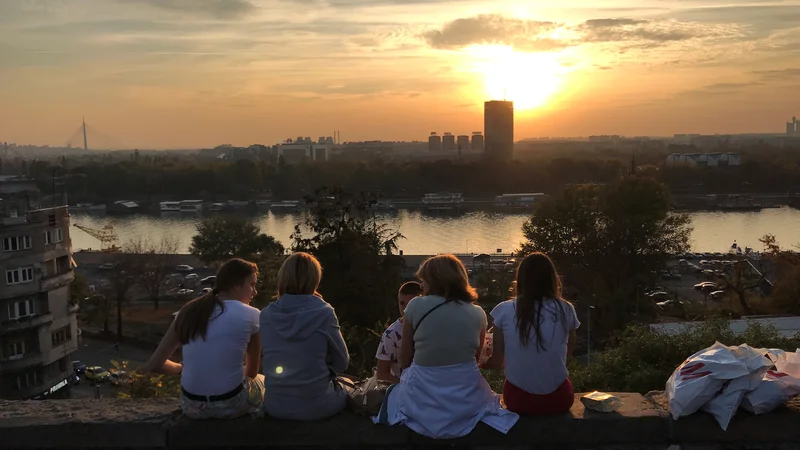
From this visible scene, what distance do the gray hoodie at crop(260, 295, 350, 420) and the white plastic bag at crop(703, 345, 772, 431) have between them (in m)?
1.06

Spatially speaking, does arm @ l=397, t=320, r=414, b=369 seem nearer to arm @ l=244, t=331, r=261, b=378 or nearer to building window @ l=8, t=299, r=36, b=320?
arm @ l=244, t=331, r=261, b=378

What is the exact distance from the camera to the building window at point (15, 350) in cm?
1015

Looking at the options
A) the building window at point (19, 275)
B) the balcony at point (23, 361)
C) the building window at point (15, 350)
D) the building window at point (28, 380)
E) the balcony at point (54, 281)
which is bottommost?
the building window at point (28, 380)

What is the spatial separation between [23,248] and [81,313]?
17.8ft

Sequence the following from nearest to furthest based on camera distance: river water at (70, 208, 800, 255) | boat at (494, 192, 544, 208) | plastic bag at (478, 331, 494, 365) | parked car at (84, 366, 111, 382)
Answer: plastic bag at (478, 331, 494, 365) < parked car at (84, 366, 111, 382) < river water at (70, 208, 800, 255) < boat at (494, 192, 544, 208)

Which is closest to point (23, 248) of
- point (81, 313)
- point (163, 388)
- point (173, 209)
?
point (81, 313)

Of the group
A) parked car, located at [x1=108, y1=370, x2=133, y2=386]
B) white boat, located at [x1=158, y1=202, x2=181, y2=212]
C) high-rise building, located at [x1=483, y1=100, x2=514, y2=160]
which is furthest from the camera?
high-rise building, located at [x1=483, y1=100, x2=514, y2=160]

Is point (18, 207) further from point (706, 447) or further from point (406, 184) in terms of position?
point (406, 184)

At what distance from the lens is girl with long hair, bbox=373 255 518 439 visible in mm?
1817

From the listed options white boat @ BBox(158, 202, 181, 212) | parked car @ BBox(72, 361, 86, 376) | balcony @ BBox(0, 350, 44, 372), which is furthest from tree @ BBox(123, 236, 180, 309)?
white boat @ BBox(158, 202, 181, 212)

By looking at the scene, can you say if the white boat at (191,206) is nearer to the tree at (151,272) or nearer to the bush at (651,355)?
the tree at (151,272)

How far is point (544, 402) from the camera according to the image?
1.86 m

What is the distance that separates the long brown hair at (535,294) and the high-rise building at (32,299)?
10.3m

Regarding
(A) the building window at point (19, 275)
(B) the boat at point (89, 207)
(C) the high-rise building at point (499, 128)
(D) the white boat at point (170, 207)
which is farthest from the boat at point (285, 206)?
(C) the high-rise building at point (499, 128)
